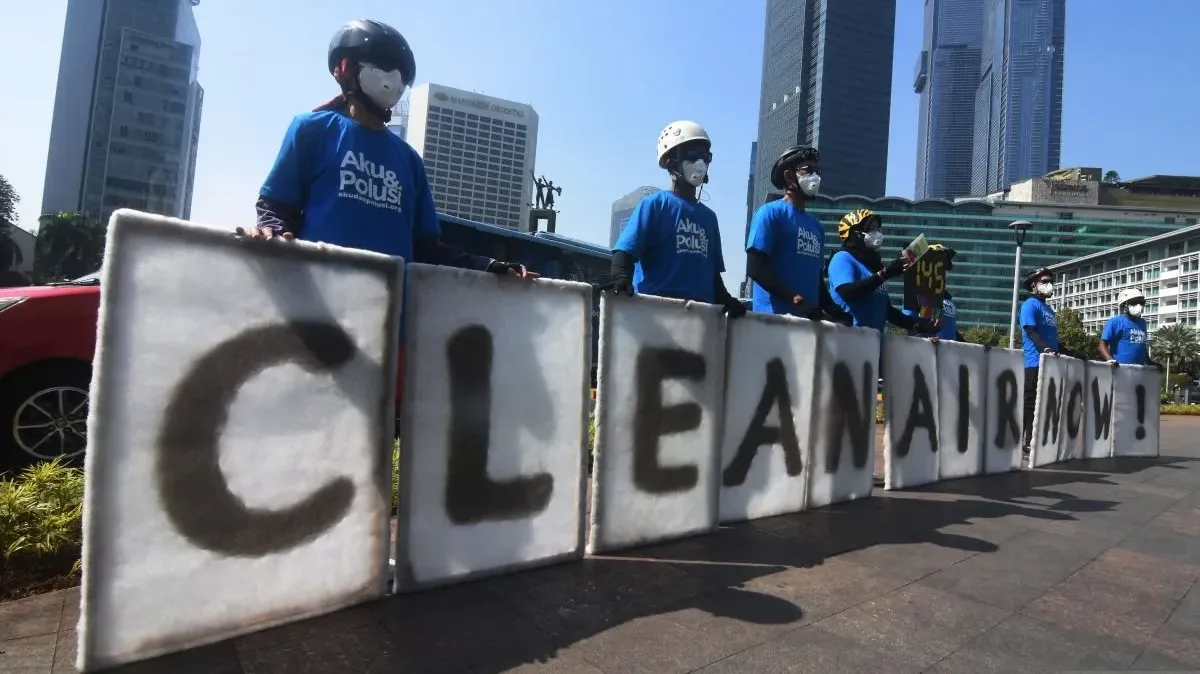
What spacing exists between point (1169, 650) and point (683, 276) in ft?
8.00

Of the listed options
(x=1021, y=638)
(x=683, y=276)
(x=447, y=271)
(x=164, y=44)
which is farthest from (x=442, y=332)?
(x=164, y=44)

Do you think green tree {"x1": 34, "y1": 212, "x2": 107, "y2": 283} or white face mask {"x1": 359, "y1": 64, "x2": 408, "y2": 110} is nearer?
white face mask {"x1": 359, "y1": 64, "x2": 408, "y2": 110}

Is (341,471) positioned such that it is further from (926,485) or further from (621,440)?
(926,485)

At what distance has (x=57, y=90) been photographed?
112312 millimetres

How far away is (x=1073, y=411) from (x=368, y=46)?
25.7 feet

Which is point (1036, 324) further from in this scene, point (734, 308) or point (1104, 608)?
point (1104, 608)

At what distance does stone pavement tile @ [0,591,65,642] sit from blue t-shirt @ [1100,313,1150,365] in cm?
1008

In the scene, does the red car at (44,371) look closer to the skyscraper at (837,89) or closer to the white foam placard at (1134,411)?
the white foam placard at (1134,411)

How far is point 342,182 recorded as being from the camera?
2.66 m

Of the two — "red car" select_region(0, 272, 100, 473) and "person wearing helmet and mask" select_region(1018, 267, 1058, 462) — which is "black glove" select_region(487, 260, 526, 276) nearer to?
"red car" select_region(0, 272, 100, 473)

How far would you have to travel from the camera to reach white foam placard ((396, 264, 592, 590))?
2492 mm

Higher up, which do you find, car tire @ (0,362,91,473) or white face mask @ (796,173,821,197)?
white face mask @ (796,173,821,197)

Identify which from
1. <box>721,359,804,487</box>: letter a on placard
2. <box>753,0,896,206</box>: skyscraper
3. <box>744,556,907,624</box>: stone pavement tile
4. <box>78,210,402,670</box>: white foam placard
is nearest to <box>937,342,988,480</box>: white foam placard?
<box>721,359,804,487</box>: letter a on placard

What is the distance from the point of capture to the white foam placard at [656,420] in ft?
10.3
